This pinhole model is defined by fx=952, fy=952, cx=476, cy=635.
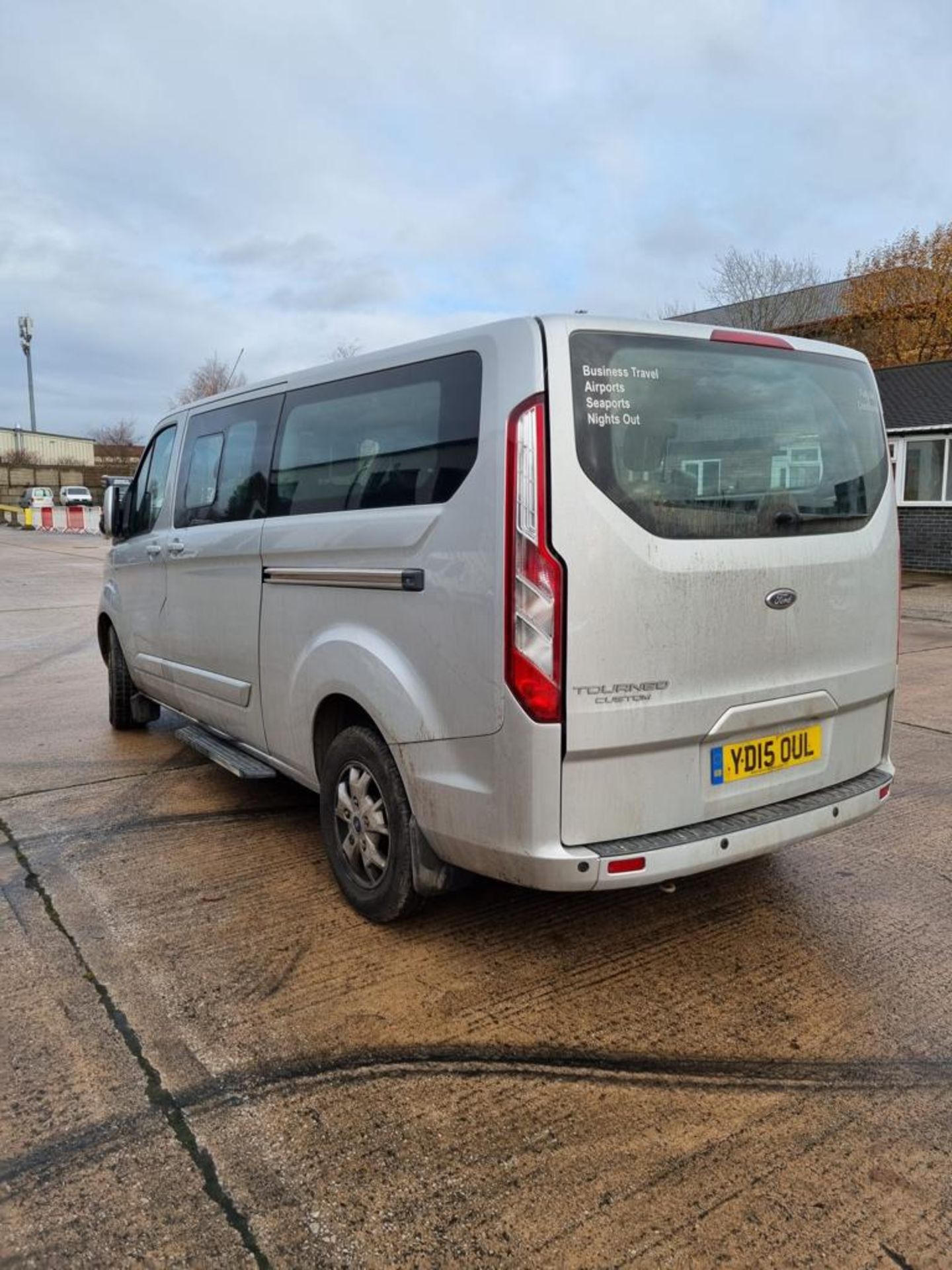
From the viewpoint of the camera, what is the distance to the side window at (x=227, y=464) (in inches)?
162

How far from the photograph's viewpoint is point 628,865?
2738 mm

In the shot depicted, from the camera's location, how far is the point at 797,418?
10.5ft

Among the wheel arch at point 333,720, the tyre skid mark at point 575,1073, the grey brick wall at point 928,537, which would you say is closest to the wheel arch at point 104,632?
the wheel arch at point 333,720

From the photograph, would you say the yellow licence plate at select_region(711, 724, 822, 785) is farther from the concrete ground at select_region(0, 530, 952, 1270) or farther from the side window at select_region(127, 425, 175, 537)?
the side window at select_region(127, 425, 175, 537)

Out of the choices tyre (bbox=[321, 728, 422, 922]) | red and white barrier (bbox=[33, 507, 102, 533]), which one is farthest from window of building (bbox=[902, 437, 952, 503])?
red and white barrier (bbox=[33, 507, 102, 533])

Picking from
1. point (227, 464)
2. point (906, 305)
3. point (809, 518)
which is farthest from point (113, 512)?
point (906, 305)

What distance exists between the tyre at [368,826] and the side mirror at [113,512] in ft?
10.4

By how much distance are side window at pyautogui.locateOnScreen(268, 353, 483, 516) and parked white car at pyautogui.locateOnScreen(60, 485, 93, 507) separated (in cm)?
4933

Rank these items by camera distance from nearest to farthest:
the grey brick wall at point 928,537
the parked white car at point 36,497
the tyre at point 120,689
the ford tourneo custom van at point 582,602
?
the ford tourneo custom van at point 582,602
the tyre at point 120,689
the grey brick wall at point 928,537
the parked white car at point 36,497

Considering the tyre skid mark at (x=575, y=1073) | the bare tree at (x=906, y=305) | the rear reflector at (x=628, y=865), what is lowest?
the tyre skid mark at (x=575, y=1073)

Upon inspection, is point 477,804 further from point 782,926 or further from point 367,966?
point 782,926

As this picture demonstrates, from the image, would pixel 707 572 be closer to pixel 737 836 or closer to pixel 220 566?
pixel 737 836

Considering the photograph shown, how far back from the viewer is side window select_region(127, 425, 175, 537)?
5.33 metres

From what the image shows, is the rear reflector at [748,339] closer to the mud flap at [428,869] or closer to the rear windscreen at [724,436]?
the rear windscreen at [724,436]
